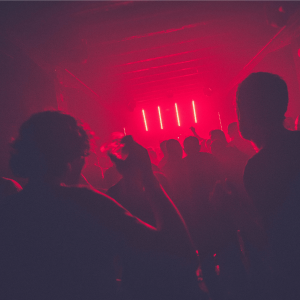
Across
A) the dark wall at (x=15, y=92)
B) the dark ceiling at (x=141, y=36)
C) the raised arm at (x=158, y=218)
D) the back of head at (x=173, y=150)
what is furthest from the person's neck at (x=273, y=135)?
the dark ceiling at (x=141, y=36)

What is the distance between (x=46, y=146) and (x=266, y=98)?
4.70 feet

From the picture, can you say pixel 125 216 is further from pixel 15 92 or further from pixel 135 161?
pixel 15 92

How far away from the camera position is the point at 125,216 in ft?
3.21

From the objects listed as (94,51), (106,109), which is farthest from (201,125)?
(94,51)

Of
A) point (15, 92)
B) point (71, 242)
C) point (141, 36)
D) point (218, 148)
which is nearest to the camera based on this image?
point (71, 242)

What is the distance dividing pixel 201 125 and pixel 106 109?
613 centimetres

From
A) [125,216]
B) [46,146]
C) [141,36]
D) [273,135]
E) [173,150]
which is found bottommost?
[173,150]

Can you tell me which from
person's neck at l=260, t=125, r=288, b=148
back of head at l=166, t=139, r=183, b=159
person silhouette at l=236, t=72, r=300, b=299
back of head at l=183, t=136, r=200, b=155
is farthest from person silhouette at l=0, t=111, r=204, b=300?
back of head at l=166, t=139, r=183, b=159

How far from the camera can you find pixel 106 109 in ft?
37.7

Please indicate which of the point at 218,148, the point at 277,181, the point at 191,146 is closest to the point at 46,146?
the point at 277,181

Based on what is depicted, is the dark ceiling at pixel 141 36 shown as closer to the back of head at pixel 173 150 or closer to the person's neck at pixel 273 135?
the back of head at pixel 173 150

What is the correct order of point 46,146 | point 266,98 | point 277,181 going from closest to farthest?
point 46,146
point 277,181
point 266,98

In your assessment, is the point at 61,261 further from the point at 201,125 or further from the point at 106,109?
the point at 201,125

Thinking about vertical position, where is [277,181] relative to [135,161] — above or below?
below
